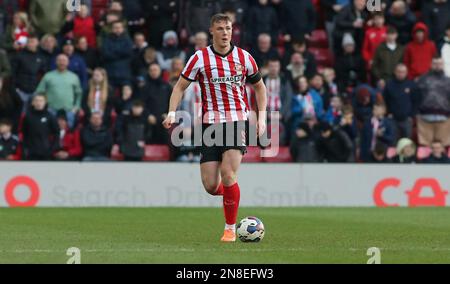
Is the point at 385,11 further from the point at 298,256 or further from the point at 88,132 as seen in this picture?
the point at 298,256

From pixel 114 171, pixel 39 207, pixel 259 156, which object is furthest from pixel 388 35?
pixel 39 207

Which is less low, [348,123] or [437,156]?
[348,123]

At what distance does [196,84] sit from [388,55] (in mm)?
4218

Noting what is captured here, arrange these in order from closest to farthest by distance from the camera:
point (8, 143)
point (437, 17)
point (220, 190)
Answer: point (220, 190), point (8, 143), point (437, 17)

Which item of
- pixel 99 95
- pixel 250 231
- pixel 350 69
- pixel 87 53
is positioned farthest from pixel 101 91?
pixel 250 231

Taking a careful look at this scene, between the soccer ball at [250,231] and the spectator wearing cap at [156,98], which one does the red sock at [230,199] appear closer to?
the soccer ball at [250,231]

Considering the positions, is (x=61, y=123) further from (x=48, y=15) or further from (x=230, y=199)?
(x=230, y=199)

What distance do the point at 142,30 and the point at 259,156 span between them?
4201 mm

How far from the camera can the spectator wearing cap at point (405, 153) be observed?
2203cm

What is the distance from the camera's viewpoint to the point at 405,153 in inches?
867

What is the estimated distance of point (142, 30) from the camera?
23984mm

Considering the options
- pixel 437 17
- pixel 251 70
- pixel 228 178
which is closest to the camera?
pixel 228 178

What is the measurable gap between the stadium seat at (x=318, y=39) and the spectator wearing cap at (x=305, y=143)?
3.78 metres

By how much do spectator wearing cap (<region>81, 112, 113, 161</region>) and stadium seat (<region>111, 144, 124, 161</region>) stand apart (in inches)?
15.4
